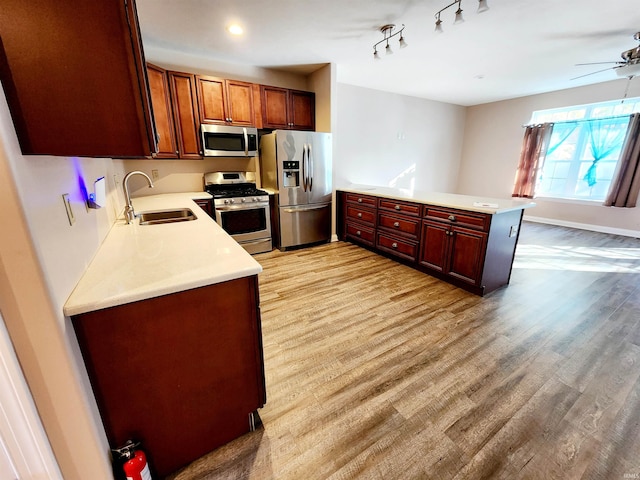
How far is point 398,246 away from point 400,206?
0.52m

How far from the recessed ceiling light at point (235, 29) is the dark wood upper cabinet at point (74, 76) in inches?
88.2

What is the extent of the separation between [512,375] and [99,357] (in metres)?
2.17

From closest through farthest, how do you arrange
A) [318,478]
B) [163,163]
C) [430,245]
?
[318,478]
[430,245]
[163,163]

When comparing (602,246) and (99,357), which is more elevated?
(99,357)

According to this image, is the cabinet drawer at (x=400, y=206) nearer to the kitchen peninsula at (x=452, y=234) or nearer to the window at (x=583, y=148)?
the kitchen peninsula at (x=452, y=234)

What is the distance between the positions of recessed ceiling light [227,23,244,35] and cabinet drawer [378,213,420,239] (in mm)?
2594

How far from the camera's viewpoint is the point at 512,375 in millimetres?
1676

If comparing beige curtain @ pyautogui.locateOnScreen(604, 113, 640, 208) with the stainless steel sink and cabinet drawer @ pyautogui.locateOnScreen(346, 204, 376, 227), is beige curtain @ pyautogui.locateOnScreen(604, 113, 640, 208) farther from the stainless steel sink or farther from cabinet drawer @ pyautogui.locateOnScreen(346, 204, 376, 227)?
the stainless steel sink

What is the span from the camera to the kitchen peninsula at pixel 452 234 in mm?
2516

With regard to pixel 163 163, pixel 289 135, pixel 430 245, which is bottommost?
pixel 430 245

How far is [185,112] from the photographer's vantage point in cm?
329

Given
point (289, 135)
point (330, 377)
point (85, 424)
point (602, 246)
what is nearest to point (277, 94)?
point (289, 135)

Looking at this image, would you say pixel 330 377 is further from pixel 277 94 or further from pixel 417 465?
pixel 277 94

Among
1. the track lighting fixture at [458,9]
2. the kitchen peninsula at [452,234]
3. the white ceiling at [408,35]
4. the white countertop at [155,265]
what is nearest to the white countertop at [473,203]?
the kitchen peninsula at [452,234]
